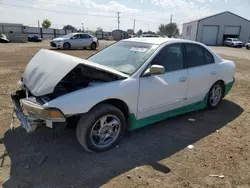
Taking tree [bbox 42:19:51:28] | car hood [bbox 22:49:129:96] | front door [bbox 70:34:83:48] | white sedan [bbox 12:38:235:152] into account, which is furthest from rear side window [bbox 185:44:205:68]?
tree [bbox 42:19:51:28]

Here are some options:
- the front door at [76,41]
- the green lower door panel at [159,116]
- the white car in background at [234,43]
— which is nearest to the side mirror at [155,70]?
the green lower door panel at [159,116]

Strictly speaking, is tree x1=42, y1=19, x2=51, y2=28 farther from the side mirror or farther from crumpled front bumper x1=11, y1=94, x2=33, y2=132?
the side mirror

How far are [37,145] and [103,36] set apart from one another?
56059 mm

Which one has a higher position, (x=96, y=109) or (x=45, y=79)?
(x=45, y=79)

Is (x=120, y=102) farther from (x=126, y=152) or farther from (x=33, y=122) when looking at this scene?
(x=33, y=122)

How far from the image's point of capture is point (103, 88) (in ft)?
9.66

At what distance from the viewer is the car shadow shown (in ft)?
8.62

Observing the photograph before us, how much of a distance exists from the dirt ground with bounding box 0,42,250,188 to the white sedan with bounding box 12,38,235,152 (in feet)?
1.00

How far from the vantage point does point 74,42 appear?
19188 millimetres

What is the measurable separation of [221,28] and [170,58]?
51.1m

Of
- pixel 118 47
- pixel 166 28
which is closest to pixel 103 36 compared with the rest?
pixel 166 28

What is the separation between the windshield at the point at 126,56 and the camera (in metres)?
3.46

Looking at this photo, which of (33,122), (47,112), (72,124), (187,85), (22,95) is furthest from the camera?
(187,85)

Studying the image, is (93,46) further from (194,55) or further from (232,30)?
(232,30)
